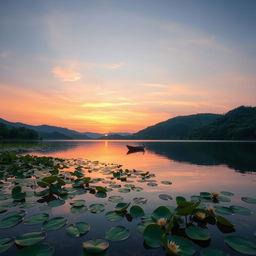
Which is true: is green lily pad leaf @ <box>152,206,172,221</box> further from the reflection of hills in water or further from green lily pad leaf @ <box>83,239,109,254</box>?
the reflection of hills in water

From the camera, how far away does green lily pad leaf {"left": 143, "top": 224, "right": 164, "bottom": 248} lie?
2.70 meters

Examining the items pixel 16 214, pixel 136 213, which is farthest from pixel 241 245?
pixel 16 214

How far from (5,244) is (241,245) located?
146 inches

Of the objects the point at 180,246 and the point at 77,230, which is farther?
the point at 77,230

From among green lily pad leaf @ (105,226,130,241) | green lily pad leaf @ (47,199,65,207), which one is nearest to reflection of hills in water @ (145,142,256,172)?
green lily pad leaf @ (105,226,130,241)

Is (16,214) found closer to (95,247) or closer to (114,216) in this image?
(114,216)

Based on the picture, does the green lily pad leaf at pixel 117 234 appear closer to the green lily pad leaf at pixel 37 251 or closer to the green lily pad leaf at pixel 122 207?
the green lily pad leaf at pixel 122 207

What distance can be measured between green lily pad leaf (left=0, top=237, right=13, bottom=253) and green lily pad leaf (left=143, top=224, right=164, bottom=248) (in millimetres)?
2078

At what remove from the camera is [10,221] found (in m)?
3.51

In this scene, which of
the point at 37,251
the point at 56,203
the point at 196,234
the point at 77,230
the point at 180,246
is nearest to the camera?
the point at 37,251

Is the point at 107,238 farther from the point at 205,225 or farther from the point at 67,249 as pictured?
A: the point at 205,225

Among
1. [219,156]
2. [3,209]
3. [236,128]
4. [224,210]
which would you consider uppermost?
[236,128]

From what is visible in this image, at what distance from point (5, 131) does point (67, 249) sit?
90284mm

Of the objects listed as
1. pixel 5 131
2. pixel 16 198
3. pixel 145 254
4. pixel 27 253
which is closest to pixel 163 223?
pixel 145 254
